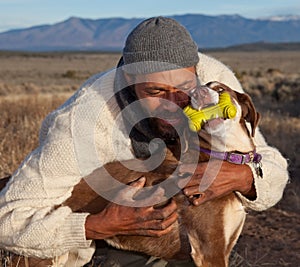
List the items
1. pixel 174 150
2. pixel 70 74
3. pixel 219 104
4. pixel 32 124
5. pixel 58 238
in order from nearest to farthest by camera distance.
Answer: pixel 219 104
pixel 58 238
pixel 174 150
pixel 32 124
pixel 70 74

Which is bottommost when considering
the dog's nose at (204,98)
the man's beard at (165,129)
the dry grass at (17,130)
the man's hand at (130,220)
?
the dry grass at (17,130)

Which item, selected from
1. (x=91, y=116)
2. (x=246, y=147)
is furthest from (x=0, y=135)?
(x=246, y=147)

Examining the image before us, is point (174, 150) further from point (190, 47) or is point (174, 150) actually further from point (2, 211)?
point (2, 211)

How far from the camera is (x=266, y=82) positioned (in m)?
24.0

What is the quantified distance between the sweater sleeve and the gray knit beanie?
16.8 inches

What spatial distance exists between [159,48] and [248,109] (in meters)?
0.66

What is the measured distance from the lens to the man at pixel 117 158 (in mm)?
3516

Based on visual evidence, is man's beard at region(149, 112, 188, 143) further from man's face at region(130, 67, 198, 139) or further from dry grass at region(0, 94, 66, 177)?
dry grass at region(0, 94, 66, 177)

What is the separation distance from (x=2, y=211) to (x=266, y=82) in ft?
70.0

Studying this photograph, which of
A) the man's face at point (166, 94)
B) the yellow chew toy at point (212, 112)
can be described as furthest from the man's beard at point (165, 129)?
the yellow chew toy at point (212, 112)

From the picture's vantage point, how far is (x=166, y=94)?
360cm

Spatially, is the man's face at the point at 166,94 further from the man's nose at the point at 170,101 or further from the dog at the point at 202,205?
the dog at the point at 202,205

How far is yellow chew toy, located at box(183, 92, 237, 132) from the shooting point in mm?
3236

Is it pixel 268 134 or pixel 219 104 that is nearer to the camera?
pixel 219 104
